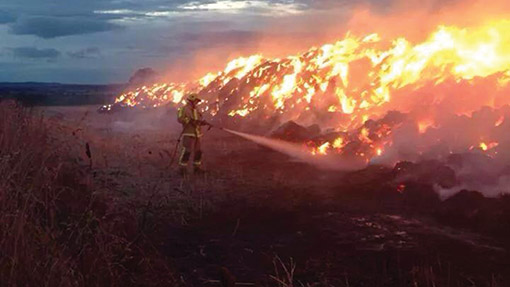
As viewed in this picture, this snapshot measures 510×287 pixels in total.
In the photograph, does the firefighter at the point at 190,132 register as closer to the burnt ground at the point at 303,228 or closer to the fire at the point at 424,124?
the burnt ground at the point at 303,228

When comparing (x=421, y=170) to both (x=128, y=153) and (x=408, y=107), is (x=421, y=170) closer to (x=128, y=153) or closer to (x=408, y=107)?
(x=408, y=107)

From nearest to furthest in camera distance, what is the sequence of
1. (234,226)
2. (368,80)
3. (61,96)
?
(234,226) → (368,80) → (61,96)

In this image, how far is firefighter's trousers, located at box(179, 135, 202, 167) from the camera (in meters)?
13.1

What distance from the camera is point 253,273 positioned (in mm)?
6727

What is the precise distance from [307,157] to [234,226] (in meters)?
6.99

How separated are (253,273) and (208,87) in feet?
68.1

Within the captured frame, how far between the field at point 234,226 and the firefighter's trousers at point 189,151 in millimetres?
496

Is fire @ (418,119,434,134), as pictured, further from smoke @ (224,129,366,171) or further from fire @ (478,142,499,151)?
fire @ (478,142,499,151)

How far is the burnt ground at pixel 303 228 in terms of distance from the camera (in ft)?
22.1

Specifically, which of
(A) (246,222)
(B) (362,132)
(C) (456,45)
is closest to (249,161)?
(B) (362,132)

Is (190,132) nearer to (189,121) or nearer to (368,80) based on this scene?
(189,121)

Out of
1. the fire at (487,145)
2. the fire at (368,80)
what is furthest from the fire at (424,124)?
the fire at (487,145)

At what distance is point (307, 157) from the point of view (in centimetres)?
1555

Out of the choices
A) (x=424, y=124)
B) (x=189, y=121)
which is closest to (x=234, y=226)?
(x=189, y=121)
